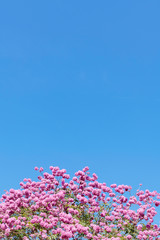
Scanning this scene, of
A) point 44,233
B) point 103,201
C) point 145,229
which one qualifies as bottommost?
point 44,233

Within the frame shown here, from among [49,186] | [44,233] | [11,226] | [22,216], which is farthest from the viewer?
[49,186]

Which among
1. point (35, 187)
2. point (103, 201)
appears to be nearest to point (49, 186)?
point (35, 187)

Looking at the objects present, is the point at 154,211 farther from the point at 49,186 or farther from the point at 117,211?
the point at 49,186

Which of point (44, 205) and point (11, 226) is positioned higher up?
point (44, 205)

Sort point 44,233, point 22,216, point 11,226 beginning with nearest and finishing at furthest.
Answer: point 44,233 → point 11,226 → point 22,216

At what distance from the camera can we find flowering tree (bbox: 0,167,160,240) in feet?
37.0

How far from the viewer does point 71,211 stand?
1135 centimetres

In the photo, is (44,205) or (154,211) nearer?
(44,205)

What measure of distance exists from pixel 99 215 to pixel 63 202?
1539 mm

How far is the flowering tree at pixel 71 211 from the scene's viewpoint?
11.3 meters

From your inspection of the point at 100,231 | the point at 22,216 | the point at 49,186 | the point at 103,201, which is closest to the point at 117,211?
the point at 103,201

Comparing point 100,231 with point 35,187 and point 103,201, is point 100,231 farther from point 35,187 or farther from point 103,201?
point 35,187

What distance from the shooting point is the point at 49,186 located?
13828 mm

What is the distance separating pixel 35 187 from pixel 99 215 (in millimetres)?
3383
